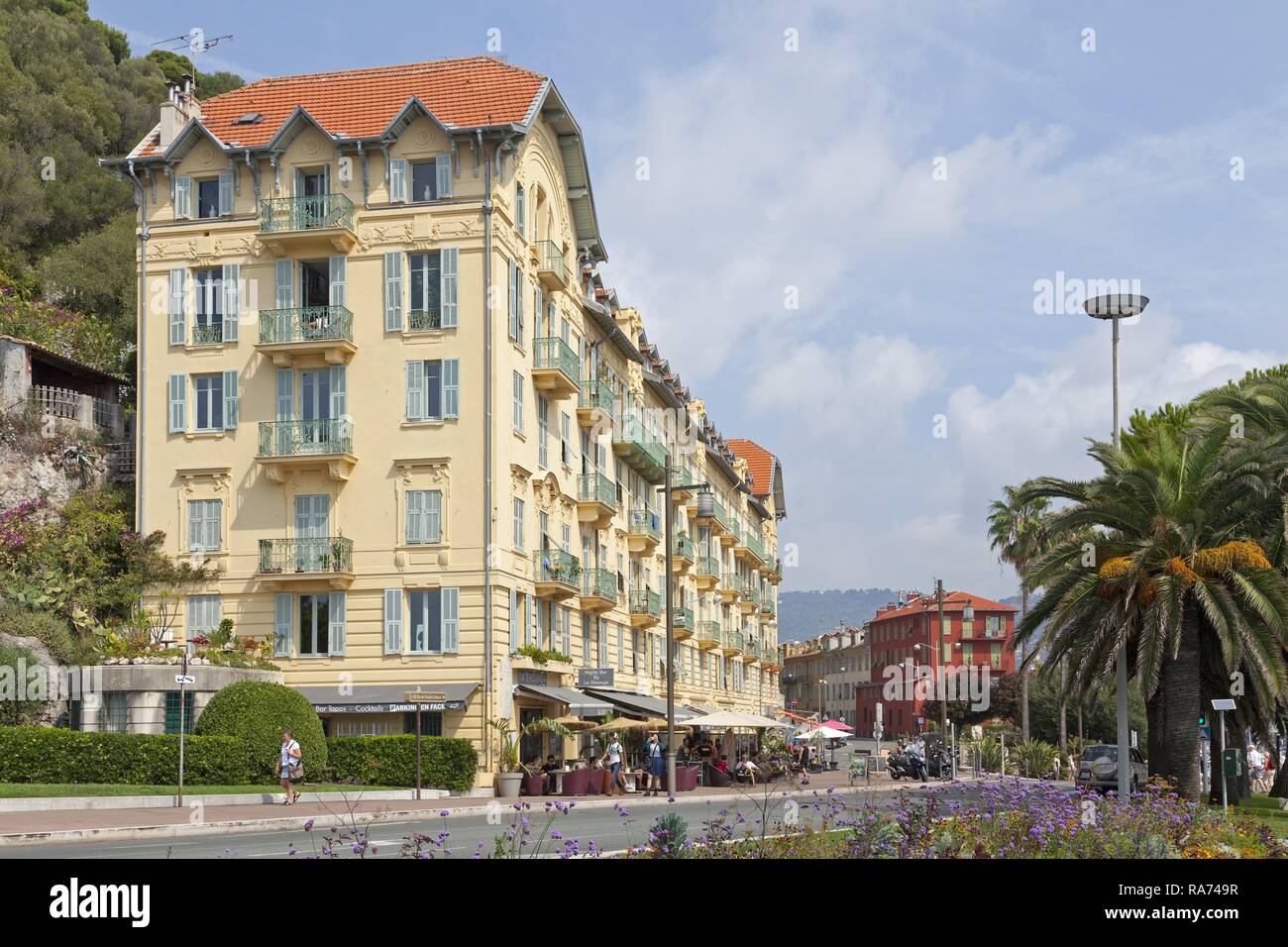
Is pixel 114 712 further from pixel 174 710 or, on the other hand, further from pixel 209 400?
pixel 209 400

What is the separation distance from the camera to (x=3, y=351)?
4366 centimetres

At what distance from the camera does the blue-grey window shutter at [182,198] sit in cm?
4356

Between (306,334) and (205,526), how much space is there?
6281 mm

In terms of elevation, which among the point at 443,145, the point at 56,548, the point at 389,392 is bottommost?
the point at 56,548

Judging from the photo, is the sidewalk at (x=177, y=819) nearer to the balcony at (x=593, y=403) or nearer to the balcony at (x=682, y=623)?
the balcony at (x=593, y=403)

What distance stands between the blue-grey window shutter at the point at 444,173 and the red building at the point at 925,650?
326 feet

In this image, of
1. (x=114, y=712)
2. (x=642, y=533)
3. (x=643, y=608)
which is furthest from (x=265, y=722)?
(x=642, y=533)

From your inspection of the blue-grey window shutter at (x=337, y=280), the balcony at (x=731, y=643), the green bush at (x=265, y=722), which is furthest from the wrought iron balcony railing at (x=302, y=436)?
the balcony at (x=731, y=643)

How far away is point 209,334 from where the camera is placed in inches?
1699

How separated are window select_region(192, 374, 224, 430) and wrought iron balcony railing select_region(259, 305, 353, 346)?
6.72 feet

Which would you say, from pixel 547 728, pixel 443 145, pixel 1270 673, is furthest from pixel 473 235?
pixel 1270 673
